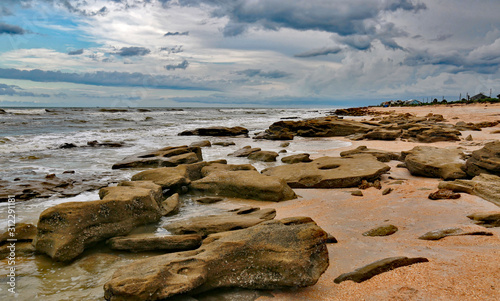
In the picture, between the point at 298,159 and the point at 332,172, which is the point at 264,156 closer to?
the point at 298,159

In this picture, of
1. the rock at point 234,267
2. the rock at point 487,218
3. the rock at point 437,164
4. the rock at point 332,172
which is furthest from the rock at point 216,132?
the rock at point 234,267

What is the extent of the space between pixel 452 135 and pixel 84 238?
47.3ft

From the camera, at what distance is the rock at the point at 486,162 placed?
644cm

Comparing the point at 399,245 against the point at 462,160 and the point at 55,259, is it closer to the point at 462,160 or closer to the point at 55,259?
the point at 55,259

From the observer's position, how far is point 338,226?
4645mm

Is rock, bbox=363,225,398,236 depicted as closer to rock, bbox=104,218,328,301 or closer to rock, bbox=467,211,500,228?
rock, bbox=467,211,500,228

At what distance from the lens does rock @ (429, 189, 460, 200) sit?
17.6 feet

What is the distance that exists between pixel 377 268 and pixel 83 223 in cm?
339

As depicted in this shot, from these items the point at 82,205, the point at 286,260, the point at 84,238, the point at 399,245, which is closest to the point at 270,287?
the point at 286,260

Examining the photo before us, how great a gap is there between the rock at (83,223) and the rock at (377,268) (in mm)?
2902

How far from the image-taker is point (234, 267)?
305 centimetres

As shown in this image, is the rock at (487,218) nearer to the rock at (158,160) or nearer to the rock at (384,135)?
the rock at (158,160)

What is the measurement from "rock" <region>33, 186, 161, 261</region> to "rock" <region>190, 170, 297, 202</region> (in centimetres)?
219

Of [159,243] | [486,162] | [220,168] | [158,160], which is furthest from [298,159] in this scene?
[159,243]
